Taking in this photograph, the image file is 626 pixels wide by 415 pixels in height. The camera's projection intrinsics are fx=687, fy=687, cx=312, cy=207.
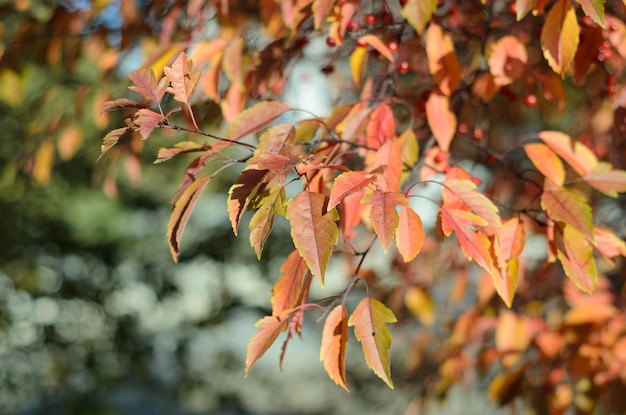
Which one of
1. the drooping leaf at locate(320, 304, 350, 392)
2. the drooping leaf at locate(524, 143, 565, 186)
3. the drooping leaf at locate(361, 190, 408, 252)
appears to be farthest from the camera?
the drooping leaf at locate(524, 143, 565, 186)

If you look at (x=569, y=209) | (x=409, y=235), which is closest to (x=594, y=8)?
(x=569, y=209)

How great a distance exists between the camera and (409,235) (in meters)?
0.87

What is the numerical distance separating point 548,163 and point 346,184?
51 centimetres

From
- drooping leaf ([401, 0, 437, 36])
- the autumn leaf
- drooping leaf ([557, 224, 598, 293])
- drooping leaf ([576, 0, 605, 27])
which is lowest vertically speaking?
drooping leaf ([557, 224, 598, 293])

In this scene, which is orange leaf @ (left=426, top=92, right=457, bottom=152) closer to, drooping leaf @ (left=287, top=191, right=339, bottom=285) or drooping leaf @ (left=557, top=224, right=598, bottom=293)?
drooping leaf @ (left=557, top=224, right=598, bottom=293)

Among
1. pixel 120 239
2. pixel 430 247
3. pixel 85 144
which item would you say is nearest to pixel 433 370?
pixel 430 247

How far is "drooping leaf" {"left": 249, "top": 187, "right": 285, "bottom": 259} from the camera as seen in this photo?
2.63 ft

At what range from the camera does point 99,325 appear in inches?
163

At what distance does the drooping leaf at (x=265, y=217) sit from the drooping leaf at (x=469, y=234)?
0.69ft

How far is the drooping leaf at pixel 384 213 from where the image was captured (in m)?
0.78

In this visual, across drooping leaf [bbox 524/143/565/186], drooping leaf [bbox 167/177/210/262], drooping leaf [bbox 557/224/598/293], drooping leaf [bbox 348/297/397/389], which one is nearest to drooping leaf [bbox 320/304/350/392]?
drooping leaf [bbox 348/297/397/389]

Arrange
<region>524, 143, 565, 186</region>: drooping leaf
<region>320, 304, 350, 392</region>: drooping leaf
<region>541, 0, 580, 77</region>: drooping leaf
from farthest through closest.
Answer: <region>524, 143, 565, 186</region>: drooping leaf → <region>541, 0, 580, 77</region>: drooping leaf → <region>320, 304, 350, 392</region>: drooping leaf

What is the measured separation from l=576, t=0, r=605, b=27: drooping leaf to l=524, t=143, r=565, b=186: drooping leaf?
12.8 inches

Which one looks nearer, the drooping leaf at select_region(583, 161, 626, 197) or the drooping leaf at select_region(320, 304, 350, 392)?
the drooping leaf at select_region(320, 304, 350, 392)
